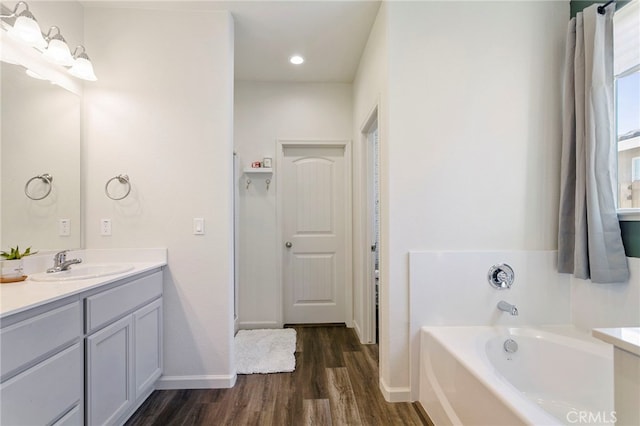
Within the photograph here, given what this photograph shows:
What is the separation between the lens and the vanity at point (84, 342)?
108cm

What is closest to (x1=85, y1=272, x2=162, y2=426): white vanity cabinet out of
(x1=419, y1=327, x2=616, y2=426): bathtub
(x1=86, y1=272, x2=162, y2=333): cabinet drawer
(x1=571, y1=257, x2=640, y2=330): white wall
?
(x1=86, y1=272, x2=162, y2=333): cabinet drawer

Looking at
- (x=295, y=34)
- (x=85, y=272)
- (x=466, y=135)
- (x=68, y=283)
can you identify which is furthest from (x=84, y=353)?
(x=295, y=34)

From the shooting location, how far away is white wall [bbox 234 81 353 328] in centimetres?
325

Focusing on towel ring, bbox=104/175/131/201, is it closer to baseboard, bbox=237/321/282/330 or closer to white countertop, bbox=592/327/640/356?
baseboard, bbox=237/321/282/330

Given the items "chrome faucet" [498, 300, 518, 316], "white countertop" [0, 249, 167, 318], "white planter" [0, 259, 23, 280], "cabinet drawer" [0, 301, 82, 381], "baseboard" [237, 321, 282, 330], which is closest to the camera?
"cabinet drawer" [0, 301, 82, 381]

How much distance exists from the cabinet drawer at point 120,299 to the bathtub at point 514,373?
178 centimetres

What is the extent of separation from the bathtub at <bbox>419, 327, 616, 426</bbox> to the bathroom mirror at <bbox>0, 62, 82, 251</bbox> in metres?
2.41

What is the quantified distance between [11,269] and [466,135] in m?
2.70

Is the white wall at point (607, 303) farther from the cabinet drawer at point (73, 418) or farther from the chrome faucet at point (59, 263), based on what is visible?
the chrome faucet at point (59, 263)

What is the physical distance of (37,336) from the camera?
3.75ft

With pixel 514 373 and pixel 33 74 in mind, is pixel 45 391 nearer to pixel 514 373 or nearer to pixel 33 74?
pixel 33 74

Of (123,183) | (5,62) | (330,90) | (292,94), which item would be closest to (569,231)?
(330,90)

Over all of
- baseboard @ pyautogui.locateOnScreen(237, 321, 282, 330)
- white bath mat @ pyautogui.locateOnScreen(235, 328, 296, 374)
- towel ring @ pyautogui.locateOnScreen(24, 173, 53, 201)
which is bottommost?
white bath mat @ pyautogui.locateOnScreen(235, 328, 296, 374)

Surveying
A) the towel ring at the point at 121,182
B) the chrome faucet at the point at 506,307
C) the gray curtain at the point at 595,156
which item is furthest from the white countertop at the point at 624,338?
the towel ring at the point at 121,182
